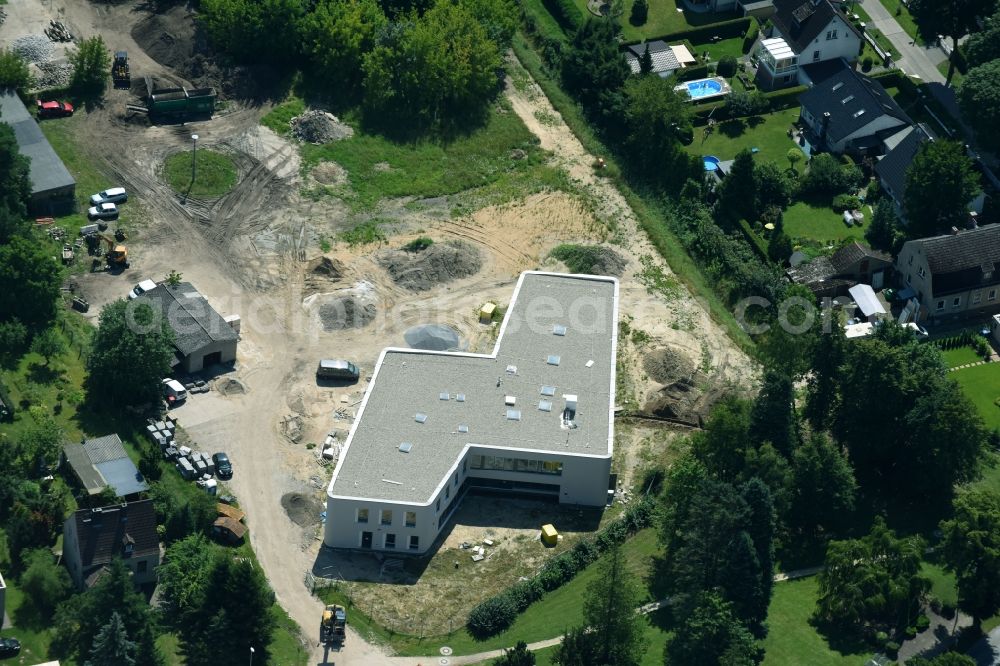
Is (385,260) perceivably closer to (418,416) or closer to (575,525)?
(418,416)

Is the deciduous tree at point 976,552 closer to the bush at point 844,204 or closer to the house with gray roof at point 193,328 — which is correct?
the bush at point 844,204

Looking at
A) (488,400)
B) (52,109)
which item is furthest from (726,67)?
(52,109)

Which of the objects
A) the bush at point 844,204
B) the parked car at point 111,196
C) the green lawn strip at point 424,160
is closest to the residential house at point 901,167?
the bush at point 844,204

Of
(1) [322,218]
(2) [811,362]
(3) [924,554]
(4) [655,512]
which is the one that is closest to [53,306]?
(1) [322,218]

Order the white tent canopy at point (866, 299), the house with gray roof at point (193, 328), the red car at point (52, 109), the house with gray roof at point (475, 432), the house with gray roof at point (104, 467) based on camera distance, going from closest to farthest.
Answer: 1. the house with gray roof at point (475, 432)
2. the house with gray roof at point (104, 467)
3. the house with gray roof at point (193, 328)
4. the white tent canopy at point (866, 299)
5. the red car at point (52, 109)

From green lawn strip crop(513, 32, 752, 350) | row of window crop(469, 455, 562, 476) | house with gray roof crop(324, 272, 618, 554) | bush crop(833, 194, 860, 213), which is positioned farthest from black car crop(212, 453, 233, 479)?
bush crop(833, 194, 860, 213)

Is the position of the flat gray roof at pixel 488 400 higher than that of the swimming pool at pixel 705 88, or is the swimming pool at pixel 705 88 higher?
the swimming pool at pixel 705 88
